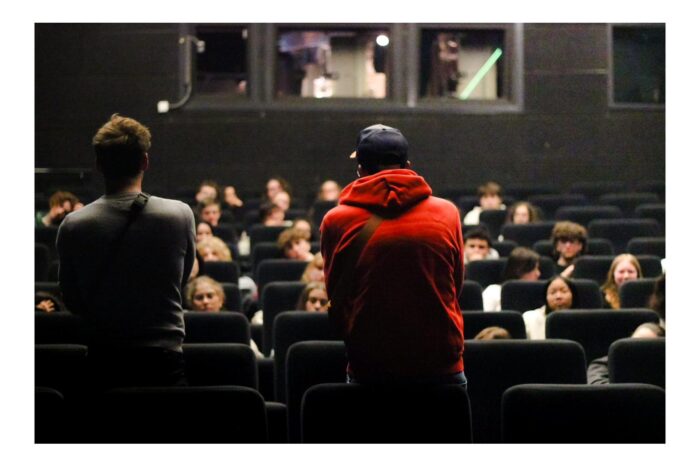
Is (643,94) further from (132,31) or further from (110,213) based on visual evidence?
(110,213)

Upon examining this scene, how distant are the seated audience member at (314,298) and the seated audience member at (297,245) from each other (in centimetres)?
163

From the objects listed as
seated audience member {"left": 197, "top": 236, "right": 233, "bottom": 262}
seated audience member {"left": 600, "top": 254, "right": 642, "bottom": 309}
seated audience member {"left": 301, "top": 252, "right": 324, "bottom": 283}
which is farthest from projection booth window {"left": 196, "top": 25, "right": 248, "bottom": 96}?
seated audience member {"left": 600, "top": 254, "right": 642, "bottom": 309}

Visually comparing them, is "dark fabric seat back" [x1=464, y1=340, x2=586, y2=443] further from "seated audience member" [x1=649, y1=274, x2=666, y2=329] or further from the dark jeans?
"seated audience member" [x1=649, y1=274, x2=666, y2=329]

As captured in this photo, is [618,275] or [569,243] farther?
[569,243]

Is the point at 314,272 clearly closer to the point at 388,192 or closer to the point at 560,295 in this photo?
the point at 560,295

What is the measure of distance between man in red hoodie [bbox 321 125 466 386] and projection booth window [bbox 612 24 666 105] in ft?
26.6

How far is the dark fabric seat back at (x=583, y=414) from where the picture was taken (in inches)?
101

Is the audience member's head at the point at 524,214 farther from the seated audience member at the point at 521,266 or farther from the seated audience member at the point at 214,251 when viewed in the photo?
the seated audience member at the point at 214,251

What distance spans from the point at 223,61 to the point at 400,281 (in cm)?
784

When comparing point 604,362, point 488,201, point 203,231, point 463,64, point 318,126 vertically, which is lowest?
point 604,362

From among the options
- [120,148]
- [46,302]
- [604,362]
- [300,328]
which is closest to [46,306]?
[46,302]

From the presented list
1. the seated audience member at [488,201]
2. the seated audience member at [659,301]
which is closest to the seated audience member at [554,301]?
the seated audience member at [659,301]

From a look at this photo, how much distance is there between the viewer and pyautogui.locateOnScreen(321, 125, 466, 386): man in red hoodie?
99.7 inches

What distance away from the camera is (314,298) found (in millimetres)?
4613
